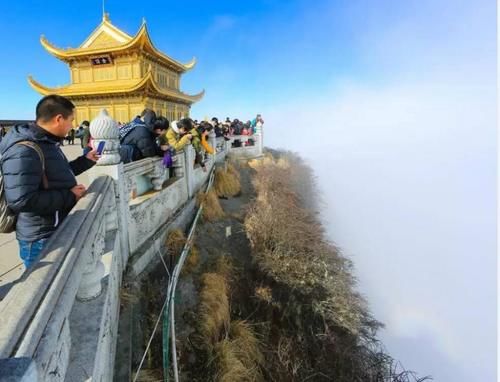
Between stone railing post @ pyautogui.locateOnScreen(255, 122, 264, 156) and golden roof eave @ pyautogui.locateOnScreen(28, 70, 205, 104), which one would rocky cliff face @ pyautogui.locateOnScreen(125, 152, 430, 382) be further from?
golden roof eave @ pyautogui.locateOnScreen(28, 70, 205, 104)

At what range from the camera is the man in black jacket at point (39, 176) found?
5.44 feet

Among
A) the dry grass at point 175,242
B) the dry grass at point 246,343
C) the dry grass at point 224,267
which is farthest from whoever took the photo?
the dry grass at point 224,267

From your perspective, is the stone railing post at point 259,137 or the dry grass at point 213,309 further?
the stone railing post at point 259,137

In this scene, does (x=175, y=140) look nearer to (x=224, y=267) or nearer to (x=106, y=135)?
(x=224, y=267)

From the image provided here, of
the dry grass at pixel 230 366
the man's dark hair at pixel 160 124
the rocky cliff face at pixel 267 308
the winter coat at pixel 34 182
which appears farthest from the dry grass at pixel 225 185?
the winter coat at pixel 34 182

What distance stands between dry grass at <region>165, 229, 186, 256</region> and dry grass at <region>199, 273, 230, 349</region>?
60 centimetres

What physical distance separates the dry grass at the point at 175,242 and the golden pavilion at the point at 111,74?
51.9ft

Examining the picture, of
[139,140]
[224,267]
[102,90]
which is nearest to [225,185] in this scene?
[224,267]

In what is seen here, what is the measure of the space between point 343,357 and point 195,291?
2705 millimetres

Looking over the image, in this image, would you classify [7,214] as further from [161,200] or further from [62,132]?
[161,200]

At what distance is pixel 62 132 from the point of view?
1871mm

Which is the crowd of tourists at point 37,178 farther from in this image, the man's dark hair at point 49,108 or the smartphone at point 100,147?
the smartphone at point 100,147

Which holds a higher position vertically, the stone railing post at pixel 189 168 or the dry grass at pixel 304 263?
the stone railing post at pixel 189 168

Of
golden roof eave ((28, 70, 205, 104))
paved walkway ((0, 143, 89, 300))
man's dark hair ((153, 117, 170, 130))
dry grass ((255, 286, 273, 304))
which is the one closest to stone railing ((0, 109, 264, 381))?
man's dark hair ((153, 117, 170, 130))
